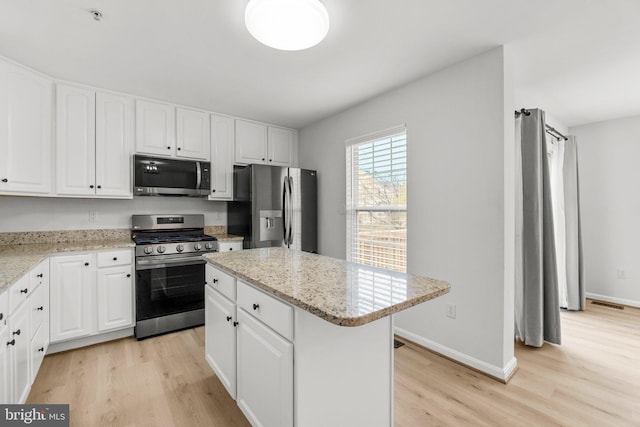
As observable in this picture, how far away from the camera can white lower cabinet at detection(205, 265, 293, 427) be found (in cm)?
122

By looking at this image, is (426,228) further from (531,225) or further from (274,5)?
(274,5)

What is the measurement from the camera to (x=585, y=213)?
13.3ft

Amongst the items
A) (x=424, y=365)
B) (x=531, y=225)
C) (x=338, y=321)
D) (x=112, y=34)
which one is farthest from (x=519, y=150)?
(x=112, y=34)

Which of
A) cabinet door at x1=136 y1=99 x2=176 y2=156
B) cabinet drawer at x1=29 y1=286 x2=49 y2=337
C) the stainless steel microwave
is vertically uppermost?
cabinet door at x1=136 y1=99 x2=176 y2=156

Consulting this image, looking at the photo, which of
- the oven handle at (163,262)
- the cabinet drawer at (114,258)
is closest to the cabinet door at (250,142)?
the oven handle at (163,262)

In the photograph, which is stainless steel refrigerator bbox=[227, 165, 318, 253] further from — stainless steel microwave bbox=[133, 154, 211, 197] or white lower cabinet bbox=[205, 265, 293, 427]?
white lower cabinet bbox=[205, 265, 293, 427]

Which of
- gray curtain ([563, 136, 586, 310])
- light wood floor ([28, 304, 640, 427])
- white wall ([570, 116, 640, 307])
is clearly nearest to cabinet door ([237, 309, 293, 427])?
light wood floor ([28, 304, 640, 427])

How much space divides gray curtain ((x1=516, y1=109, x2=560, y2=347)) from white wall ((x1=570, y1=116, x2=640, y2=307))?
2010mm

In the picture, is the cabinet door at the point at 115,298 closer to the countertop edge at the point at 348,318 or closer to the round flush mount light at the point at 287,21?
the countertop edge at the point at 348,318

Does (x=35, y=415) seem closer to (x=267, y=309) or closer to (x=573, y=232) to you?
(x=267, y=309)

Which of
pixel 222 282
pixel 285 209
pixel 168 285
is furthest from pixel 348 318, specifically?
pixel 285 209

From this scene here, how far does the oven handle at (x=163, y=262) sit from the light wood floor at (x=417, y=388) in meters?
0.70

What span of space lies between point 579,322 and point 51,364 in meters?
5.08

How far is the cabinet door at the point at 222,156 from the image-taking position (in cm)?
349
